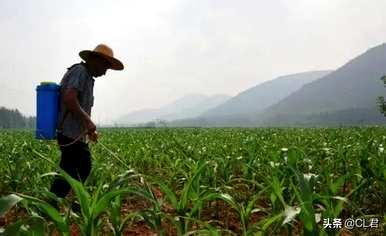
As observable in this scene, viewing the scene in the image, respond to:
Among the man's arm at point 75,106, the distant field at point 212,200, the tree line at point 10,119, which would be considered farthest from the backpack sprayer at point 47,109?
the tree line at point 10,119

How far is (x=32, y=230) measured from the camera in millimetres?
2318

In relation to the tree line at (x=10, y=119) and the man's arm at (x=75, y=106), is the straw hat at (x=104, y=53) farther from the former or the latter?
the tree line at (x=10, y=119)

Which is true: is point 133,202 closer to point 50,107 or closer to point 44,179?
point 44,179

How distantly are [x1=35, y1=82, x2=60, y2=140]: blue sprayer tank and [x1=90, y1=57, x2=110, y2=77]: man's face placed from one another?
0.39m

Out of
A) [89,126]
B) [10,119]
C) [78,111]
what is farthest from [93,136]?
[10,119]

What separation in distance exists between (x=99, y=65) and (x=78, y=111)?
1.83 ft

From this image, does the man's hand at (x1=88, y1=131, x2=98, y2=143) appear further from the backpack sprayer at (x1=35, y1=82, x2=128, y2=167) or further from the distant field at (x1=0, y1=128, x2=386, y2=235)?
the distant field at (x1=0, y1=128, x2=386, y2=235)

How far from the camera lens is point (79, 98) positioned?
4.78 meters

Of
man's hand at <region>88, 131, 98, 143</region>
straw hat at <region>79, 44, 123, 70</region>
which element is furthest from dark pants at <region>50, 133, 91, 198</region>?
straw hat at <region>79, 44, 123, 70</region>

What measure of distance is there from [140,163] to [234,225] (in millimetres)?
4657

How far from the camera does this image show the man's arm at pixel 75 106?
14.9 feet

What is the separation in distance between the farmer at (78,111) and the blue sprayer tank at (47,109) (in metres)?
0.06

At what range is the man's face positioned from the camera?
15.7 feet

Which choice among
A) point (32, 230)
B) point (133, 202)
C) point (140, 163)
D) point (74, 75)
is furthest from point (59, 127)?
point (140, 163)
